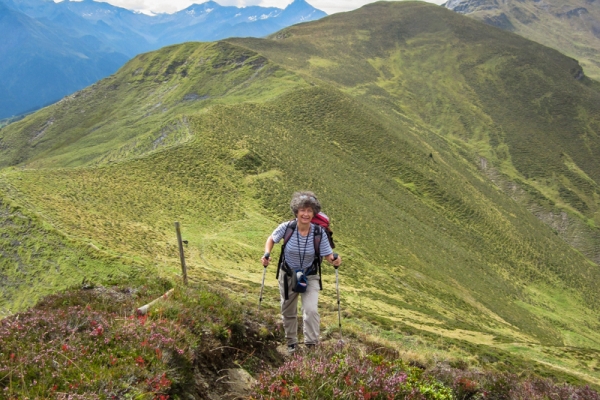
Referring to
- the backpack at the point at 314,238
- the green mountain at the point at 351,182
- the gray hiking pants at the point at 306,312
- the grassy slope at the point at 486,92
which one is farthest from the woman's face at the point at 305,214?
the grassy slope at the point at 486,92

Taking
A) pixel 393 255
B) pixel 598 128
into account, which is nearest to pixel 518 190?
pixel 598 128

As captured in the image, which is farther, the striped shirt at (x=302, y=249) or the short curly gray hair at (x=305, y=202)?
the striped shirt at (x=302, y=249)

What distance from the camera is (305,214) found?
777 centimetres

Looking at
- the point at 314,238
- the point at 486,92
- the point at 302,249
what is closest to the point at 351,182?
the point at 314,238

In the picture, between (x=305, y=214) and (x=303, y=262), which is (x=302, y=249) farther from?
(x=305, y=214)

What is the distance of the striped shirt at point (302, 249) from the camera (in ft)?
26.2

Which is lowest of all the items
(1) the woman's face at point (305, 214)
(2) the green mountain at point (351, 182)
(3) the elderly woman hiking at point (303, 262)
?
(2) the green mountain at point (351, 182)

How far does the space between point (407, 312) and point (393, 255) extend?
48.9 feet

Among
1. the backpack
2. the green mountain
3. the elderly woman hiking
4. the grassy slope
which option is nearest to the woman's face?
the elderly woman hiking

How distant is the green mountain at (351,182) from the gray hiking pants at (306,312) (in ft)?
23.1

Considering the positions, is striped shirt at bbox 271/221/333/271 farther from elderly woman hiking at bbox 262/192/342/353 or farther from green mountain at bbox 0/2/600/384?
green mountain at bbox 0/2/600/384

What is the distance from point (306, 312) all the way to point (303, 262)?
3.25 ft

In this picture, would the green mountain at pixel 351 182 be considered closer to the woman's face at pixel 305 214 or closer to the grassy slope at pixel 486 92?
the grassy slope at pixel 486 92

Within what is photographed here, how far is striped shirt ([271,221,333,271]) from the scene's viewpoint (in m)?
7.98
